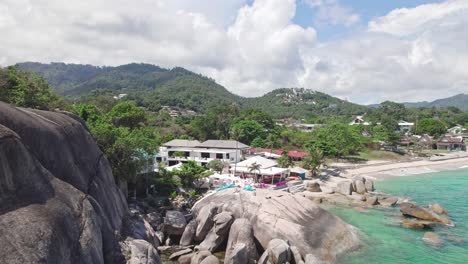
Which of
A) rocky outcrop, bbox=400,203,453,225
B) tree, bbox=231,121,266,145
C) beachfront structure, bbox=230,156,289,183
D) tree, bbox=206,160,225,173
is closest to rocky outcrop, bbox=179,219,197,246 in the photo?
beachfront structure, bbox=230,156,289,183

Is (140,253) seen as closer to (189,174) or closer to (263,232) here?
(263,232)

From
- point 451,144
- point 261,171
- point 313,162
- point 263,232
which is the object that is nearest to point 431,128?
point 451,144

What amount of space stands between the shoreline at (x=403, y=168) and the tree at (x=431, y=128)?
1161 inches

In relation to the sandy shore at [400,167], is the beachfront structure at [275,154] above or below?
Answer: above

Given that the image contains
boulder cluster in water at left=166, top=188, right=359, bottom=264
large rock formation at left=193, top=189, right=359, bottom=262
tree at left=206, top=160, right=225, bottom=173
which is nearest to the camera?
boulder cluster in water at left=166, top=188, right=359, bottom=264

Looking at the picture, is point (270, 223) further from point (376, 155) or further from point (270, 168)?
point (376, 155)

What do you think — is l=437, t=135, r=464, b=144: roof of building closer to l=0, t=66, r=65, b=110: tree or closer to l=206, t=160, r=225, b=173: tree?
l=206, t=160, r=225, b=173: tree

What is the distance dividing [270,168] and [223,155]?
1149cm

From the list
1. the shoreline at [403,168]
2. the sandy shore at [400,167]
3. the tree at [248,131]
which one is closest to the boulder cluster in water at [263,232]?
the shoreline at [403,168]

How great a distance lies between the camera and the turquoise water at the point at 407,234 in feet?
74.1

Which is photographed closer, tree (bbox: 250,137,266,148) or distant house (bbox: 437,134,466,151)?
tree (bbox: 250,137,266,148)

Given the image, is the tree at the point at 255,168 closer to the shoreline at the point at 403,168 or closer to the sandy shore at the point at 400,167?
the shoreline at the point at 403,168

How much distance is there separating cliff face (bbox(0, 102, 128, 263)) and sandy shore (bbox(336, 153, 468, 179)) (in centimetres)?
4599

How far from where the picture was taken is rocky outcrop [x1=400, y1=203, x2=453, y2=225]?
30078mm
